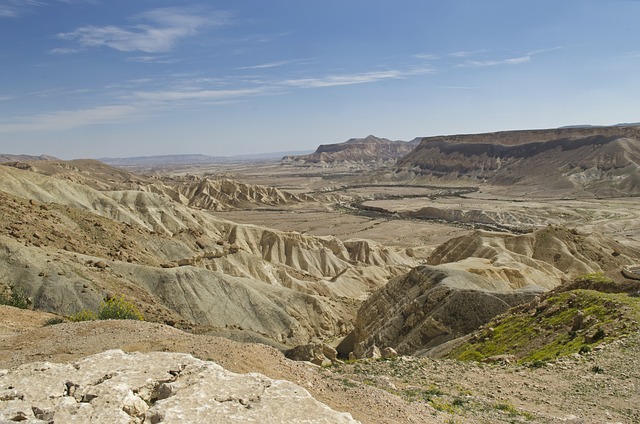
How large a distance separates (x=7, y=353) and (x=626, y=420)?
56.6 ft

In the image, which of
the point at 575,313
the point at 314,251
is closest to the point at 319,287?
the point at 314,251

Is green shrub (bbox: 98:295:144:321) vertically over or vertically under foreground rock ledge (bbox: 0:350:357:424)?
under

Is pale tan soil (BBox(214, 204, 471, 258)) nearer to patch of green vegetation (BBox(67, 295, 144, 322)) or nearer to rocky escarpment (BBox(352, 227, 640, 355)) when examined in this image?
rocky escarpment (BBox(352, 227, 640, 355))

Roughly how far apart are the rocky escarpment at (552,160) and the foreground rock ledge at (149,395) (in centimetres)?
13835

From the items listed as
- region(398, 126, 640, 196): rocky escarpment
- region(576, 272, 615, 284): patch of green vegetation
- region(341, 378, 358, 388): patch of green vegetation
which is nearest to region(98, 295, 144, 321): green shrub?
region(341, 378, 358, 388): patch of green vegetation

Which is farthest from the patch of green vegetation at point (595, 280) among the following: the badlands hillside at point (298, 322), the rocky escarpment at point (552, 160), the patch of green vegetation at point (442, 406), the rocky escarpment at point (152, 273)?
the rocky escarpment at point (552, 160)

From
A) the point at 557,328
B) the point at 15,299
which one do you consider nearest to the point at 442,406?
the point at 557,328

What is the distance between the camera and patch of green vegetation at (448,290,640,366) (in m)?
19.2

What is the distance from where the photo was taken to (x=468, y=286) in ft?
109

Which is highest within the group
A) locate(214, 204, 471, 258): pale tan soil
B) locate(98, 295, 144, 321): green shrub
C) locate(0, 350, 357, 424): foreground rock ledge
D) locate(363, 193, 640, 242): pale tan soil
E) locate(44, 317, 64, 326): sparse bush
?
locate(0, 350, 357, 424): foreground rock ledge

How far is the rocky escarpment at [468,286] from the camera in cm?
2911

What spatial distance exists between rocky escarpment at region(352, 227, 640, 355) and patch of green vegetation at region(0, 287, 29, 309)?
18.7 meters

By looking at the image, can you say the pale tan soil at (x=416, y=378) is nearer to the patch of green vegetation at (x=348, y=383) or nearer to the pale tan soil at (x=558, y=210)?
the patch of green vegetation at (x=348, y=383)

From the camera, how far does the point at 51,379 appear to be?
10.5 metres
